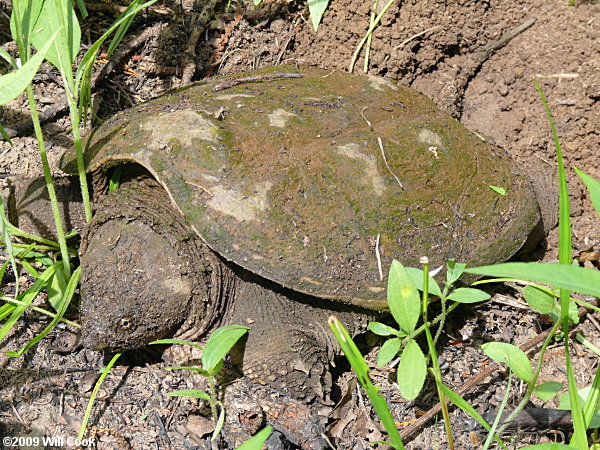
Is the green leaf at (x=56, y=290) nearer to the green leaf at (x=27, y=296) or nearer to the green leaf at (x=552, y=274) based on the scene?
the green leaf at (x=27, y=296)

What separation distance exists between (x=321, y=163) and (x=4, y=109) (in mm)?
1915

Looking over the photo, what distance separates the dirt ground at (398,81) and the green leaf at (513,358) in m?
0.64

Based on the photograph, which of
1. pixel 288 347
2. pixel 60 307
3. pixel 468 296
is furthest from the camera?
pixel 288 347

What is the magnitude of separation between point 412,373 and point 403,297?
0.81 ft

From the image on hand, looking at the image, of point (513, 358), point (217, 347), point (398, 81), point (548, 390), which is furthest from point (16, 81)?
point (398, 81)

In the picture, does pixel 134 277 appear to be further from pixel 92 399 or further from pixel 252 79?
pixel 252 79

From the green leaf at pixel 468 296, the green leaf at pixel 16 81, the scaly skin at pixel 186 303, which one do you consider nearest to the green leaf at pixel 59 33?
the scaly skin at pixel 186 303

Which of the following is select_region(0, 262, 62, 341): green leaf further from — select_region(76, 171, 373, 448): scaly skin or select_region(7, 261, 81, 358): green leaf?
select_region(76, 171, 373, 448): scaly skin

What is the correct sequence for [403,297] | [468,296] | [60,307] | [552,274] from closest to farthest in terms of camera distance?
1. [552,274]
2. [403,297]
3. [468,296]
4. [60,307]

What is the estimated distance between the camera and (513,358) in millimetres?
1861

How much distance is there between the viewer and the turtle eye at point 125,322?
2318mm

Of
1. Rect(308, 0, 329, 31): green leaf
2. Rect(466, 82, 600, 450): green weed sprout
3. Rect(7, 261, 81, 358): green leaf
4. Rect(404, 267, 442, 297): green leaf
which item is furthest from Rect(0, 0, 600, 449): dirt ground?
Rect(404, 267, 442, 297): green leaf

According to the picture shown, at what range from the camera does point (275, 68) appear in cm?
297

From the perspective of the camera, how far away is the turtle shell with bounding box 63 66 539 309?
7.38 feet
